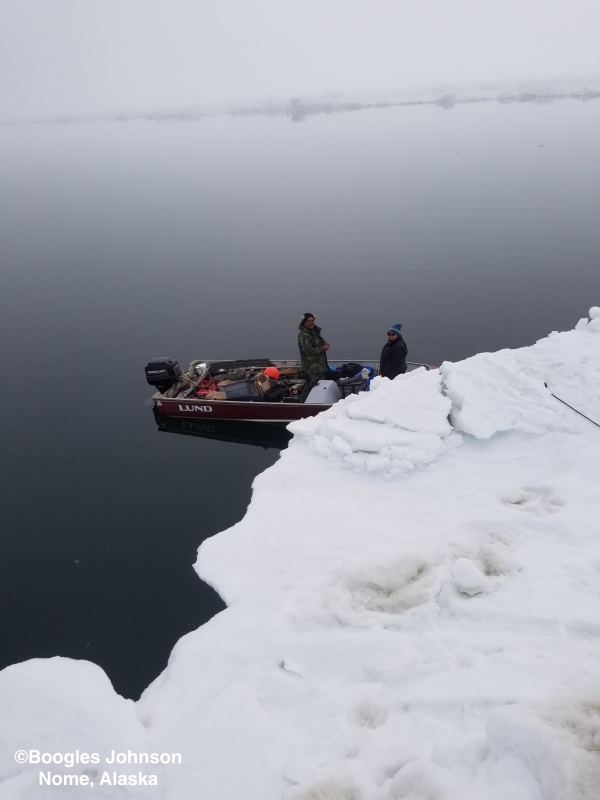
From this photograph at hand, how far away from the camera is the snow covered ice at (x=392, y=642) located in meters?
3.15

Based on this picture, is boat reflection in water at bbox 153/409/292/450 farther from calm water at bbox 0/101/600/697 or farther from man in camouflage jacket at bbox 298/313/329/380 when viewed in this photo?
man in camouflage jacket at bbox 298/313/329/380

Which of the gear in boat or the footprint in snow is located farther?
the gear in boat

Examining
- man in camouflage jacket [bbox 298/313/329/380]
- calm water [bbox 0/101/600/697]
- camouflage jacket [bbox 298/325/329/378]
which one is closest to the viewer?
calm water [bbox 0/101/600/697]

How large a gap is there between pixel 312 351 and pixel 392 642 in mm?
8119

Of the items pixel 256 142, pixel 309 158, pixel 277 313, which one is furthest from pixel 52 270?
pixel 256 142

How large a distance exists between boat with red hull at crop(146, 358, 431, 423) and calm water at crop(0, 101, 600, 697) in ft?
2.90

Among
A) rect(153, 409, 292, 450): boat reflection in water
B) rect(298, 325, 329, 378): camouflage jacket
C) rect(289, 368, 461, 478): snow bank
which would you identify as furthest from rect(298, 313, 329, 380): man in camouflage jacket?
rect(289, 368, 461, 478): snow bank

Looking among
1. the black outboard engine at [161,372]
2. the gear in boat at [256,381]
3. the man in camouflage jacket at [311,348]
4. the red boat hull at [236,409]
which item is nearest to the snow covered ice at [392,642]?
the man in camouflage jacket at [311,348]

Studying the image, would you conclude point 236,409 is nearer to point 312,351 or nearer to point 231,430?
point 231,430

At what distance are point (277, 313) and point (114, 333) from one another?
6413 mm

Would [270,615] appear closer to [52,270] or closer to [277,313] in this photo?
[277,313]

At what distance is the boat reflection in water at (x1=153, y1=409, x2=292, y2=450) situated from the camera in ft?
41.3

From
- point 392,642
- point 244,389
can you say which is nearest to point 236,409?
point 244,389

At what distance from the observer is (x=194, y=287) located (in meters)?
23.3
